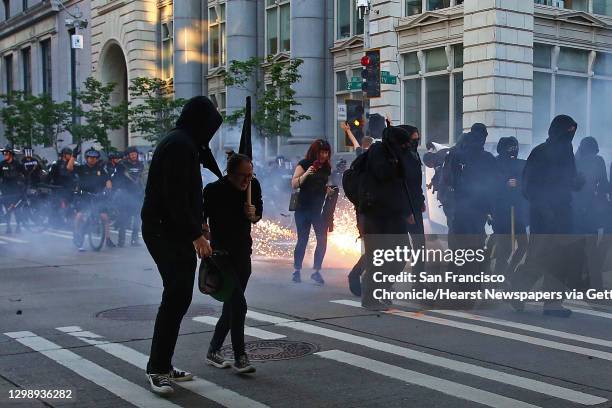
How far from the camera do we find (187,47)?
35250 mm

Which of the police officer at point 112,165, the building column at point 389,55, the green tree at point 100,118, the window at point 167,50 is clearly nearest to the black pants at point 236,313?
the police officer at point 112,165

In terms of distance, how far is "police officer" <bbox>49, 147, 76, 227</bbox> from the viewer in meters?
17.2

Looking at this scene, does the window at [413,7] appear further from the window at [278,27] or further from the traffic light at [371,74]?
the window at [278,27]

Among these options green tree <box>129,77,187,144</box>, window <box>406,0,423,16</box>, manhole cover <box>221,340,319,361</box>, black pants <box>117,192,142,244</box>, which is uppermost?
window <box>406,0,423,16</box>

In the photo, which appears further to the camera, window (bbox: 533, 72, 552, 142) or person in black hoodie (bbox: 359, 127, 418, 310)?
window (bbox: 533, 72, 552, 142)

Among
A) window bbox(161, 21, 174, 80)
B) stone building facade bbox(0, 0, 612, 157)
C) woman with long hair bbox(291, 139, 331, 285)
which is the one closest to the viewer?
woman with long hair bbox(291, 139, 331, 285)

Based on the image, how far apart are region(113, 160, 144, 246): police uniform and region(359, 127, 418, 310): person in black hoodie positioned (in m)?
8.34

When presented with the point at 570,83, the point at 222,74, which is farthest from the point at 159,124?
the point at 570,83

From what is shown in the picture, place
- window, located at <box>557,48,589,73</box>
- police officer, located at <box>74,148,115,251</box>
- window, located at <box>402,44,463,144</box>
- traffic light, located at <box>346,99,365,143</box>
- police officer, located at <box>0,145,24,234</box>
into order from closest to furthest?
1. police officer, located at <box>74,148,115,251</box>
2. traffic light, located at <box>346,99,365,143</box>
3. police officer, located at <box>0,145,24,234</box>
4. window, located at <box>557,48,589,73</box>
5. window, located at <box>402,44,463,144</box>

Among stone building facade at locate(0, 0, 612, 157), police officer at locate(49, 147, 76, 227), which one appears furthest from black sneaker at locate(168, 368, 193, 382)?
stone building facade at locate(0, 0, 612, 157)

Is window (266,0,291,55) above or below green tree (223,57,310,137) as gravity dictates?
above

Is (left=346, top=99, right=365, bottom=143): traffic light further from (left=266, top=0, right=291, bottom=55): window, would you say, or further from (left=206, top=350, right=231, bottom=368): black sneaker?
(left=266, top=0, right=291, bottom=55): window

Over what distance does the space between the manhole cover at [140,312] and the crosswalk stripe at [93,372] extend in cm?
99

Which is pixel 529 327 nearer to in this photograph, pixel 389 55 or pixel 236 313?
pixel 236 313
